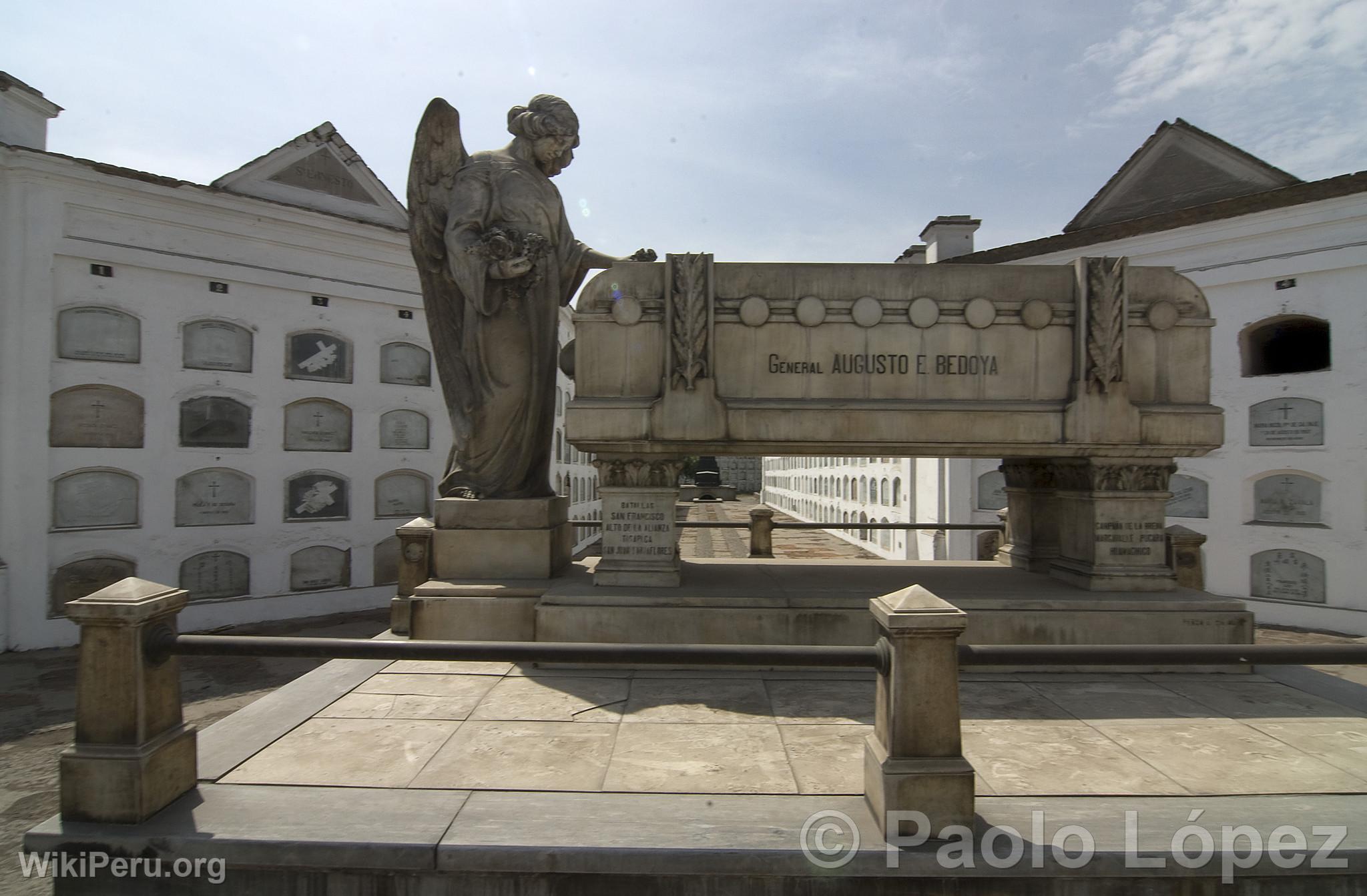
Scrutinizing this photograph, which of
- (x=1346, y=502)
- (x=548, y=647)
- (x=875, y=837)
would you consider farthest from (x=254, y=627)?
(x=1346, y=502)

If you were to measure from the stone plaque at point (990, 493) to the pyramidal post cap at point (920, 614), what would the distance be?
41.0ft

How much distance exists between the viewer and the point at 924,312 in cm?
553

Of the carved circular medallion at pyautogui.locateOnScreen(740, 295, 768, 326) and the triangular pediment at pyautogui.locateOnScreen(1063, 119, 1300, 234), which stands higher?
the triangular pediment at pyautogui.locateOnScreen(1063, 119, 1300, 234)

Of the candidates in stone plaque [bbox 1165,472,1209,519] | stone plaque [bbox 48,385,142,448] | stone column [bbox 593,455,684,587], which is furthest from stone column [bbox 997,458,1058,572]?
stone plaque [bbox 48,385,142,448]

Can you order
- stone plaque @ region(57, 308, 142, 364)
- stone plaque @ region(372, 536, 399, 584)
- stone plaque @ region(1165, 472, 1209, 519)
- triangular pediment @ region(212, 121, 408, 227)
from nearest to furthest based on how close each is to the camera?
1. stone plaque @ region(57, 308, 142, 364)
2. stone plaque @ region(1165, 472, 1209, 519)
3. triangular pediment @ region(212, 121, 408, 227)
4. stone plaque @ region(372, 536, 399, 584)

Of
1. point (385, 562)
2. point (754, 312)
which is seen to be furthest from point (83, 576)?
point (754, 312)

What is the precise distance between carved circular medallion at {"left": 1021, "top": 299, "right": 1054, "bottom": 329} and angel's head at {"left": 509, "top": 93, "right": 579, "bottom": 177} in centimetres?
411

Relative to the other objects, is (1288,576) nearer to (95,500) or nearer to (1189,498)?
(1189,498)

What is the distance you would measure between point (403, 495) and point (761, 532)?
8.11 metres

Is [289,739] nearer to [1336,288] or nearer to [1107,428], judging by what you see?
[1107,428]

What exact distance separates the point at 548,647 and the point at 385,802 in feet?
3.70

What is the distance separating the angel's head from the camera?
609 centimetres

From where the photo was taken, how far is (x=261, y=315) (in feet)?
42.1

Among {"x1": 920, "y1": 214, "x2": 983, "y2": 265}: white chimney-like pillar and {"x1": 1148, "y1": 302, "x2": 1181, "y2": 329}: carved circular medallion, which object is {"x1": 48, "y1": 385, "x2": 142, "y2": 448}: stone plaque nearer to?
{"x1": 1148, "y1": 302, "x2": 1181, "y2": 329}: carved circular medallion
